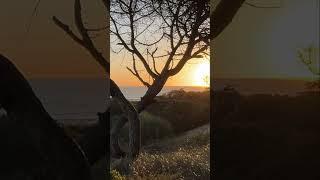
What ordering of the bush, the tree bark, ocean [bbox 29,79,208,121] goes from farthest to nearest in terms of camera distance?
the bush < ocean [bbox 29,79,208,121] < the tree bark

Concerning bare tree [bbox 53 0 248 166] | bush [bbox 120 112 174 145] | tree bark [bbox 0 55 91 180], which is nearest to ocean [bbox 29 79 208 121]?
bare tree [bbox 53 0 248 166]

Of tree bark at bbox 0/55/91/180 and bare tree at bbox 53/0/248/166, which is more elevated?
bare tree at bbox 53/0/248/166

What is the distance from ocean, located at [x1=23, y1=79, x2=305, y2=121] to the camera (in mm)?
2965

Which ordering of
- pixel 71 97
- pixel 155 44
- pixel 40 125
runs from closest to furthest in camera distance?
pixel 40 125 → pixel 71 97 → pixel 155 44

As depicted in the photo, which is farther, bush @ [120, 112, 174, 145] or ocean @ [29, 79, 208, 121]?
bush @ [120, 112, 174, 145]

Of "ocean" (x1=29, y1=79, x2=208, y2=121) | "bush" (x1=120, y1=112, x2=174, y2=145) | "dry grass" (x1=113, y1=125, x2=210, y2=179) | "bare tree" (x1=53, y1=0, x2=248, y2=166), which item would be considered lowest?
"dry grass" (x1=113, y1=125, x2=210, y2=179)

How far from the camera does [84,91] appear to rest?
3.01m

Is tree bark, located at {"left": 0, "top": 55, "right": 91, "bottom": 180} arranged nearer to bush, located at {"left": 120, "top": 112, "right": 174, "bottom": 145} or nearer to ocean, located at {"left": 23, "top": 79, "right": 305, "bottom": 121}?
ocean, located at {"left": 23, "top": 79, "right": 305, "bottom": 121}

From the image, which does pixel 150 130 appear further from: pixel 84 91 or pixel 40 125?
pixel 40 125

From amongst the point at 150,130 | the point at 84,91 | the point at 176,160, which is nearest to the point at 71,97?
the point at 84,91

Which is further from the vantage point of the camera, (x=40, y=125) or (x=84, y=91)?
(x=84, y=91)

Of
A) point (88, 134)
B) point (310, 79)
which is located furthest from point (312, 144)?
point (88, 134)

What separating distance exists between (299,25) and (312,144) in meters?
0.82

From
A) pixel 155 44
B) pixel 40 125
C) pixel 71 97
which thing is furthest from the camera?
pixel 155 44
